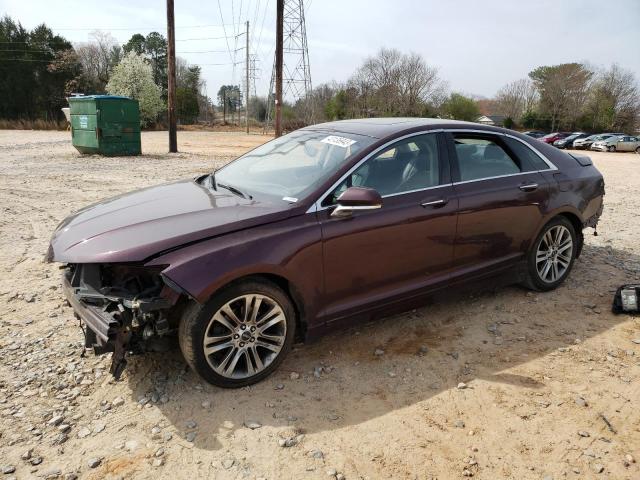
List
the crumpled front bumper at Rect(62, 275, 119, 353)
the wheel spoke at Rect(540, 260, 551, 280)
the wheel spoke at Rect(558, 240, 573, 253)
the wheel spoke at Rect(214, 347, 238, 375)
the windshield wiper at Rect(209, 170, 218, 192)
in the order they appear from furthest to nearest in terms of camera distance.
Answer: the wheel spoke at Rect(558, 240, 573, 253), the wheel spoke at Rect(540, 260, 551, 280), the windshield wiper at Rect(209, 170, 218, 192), the wheel spoke at Rect(214, 347, 238, 375), the crumpled front bumper at Rect(62, 275, 119, 353)

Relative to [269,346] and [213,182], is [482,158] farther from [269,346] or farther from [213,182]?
[269,346]

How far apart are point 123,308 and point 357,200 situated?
1610 mm

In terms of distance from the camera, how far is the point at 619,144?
1457 inches

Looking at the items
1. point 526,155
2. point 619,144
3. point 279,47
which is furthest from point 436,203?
point 619,144

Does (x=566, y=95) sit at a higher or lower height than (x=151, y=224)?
higher

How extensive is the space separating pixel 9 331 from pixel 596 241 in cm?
698

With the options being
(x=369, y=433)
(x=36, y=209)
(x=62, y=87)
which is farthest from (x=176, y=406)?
(x=62, y=87)

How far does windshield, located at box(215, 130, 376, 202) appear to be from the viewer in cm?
357

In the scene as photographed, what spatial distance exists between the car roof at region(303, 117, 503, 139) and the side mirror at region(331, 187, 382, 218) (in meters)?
0.70

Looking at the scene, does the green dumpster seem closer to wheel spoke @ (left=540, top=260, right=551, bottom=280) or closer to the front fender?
the front fender

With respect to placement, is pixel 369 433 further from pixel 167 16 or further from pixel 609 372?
pixel 167 16

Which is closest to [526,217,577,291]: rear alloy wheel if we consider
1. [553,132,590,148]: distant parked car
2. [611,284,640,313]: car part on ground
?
[611,284,640,313]: car part on ground

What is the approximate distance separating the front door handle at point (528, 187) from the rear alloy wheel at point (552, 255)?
1.46 feet

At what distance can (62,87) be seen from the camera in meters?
53.1
